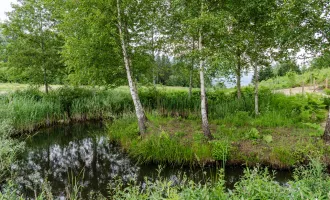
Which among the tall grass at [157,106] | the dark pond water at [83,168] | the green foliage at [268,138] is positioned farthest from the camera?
the tall grass at [157,106]

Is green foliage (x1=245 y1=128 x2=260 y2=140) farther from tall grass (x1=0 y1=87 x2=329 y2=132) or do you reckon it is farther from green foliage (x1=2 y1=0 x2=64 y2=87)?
green foliage (x1=2 y1=0 x2=64 y2=87)

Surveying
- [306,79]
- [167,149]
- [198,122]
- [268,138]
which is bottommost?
[167,149]

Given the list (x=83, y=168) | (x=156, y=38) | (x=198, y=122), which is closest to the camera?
(x=83, y=168)

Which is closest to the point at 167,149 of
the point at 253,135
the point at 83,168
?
the point at 83,168

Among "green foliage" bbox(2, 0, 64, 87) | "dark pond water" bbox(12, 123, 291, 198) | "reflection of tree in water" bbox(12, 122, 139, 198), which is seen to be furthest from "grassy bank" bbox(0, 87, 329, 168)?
"green foliage" bbox(2, 0, 64, 87)

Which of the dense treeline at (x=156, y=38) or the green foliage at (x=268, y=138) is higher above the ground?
the dense treeline at (x=156, y=38)

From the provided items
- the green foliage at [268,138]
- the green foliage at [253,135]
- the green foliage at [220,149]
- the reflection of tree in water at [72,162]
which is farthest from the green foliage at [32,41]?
the green foliage at [268,138]

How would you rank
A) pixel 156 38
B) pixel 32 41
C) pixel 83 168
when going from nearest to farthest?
pixel 83 168 < pixel 156 38 < pixel 32 41

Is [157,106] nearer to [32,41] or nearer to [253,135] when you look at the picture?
[253,135]

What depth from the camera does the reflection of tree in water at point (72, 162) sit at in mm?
6367

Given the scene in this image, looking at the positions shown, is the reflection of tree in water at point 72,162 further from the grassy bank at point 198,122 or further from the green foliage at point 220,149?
the green foliage at point 220,149

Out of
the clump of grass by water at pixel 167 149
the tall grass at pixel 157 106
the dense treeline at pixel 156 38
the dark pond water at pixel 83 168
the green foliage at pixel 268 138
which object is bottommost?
the dark pond water at pixel 83 168

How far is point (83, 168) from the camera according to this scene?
7270 millimetres

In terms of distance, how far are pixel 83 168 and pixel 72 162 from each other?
2.67 feet
